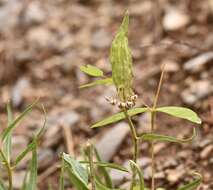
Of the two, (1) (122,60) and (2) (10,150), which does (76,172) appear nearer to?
(2) (10,150)

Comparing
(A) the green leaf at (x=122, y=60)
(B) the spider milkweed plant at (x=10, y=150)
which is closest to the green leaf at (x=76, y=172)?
(B) the spider milkweed plant at (x=10, y=150)

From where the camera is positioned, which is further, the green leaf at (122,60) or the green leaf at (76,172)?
the green leaf at (76,172)

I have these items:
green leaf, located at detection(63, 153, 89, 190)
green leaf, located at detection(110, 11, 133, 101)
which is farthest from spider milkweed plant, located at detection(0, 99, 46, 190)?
green leaf, located at detection(110, 11, 133, 101)

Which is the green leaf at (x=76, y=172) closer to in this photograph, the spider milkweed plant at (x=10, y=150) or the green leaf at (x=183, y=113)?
the spider milkweed plant at (x=10, y=150)

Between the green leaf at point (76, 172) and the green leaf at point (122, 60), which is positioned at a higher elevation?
the green leaf at point (122, 60)

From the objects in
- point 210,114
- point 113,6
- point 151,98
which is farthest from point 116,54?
point 113,6

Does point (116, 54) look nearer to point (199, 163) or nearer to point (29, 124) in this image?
point (199, 163)
